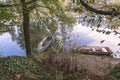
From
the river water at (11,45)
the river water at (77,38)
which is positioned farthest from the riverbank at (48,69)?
the river water at (11,45)

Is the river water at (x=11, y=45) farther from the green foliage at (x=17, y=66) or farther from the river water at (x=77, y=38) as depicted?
the green foliage at (x=17, y=66)

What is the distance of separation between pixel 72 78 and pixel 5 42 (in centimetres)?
1380

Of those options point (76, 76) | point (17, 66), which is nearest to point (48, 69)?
point (17, 66)

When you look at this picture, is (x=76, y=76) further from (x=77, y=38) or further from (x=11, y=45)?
(x=11, y=45)

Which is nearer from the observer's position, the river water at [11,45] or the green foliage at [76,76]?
the green foliage at [76,76]

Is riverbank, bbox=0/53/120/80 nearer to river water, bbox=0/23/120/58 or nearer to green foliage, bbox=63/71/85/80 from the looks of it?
green foliage, bbox=63/71/85/80

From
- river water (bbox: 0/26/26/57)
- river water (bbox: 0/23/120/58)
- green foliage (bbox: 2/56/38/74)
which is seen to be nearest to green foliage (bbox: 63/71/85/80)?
green foliage (bbox: 2/56/38/74)

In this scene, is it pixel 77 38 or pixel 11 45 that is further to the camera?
pixel 11 45

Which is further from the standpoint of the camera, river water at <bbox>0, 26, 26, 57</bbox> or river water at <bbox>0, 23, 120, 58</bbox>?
river water at <bbox>0, 23, 120, 58</bbox>

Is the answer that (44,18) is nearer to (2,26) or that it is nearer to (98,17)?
(2,26)

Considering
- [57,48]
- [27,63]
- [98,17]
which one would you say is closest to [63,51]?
[57,48]

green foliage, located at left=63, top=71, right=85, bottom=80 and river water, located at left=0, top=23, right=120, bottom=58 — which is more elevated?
green foliage, located at left=63, top=71, right=85, bottom=80

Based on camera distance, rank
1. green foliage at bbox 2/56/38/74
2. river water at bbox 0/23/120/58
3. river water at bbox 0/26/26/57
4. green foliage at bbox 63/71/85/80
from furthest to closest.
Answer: river water at bbox 0/23/120/58
river water at bbox 0/26/26/57
green foliage at bbox 2/56/38/74
green foliage at bbox 63/71/85/80

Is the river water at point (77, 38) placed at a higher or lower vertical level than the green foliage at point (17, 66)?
lower
